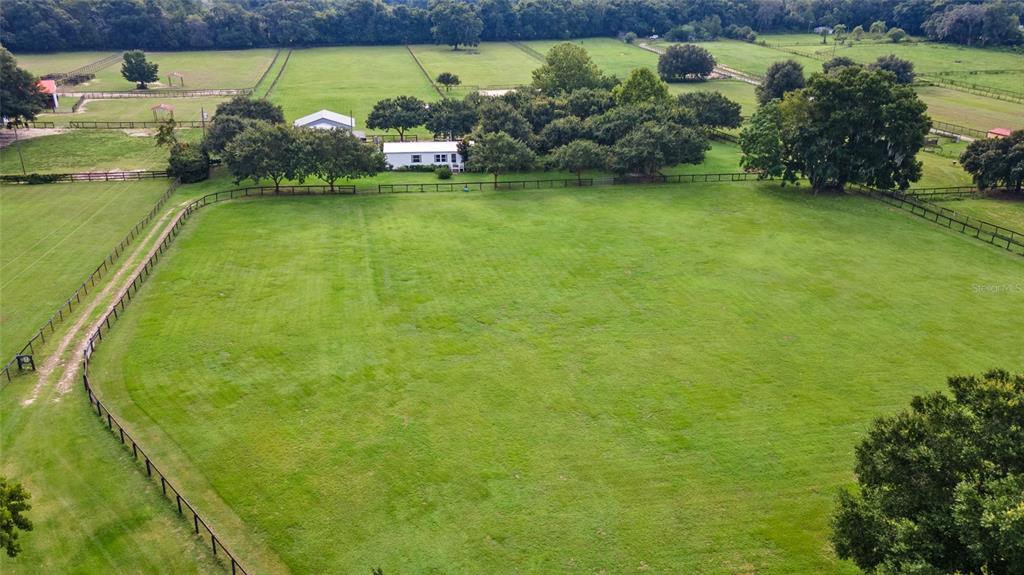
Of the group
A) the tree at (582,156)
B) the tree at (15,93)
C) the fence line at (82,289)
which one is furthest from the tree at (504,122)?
the tree at (15,93)

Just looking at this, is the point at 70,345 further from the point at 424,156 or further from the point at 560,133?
the point at 560,133

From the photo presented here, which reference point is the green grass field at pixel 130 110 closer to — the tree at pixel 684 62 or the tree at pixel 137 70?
the tree at pixel 137 70

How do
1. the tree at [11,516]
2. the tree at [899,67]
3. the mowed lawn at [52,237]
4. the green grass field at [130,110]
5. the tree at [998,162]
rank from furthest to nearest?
the tree at [899,67] < the green grass field at [130,110] < the tree at [998,162] < the mowed lawn at [52,237] < the tree at [11,516]

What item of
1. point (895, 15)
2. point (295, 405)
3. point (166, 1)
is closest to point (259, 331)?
point (295, 405)

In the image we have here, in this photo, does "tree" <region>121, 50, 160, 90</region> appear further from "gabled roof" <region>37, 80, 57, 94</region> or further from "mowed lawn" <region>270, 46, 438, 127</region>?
"mowed lawn" <region>270, 46, 438, 127</region>

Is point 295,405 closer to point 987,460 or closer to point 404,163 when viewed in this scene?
point 987,460
